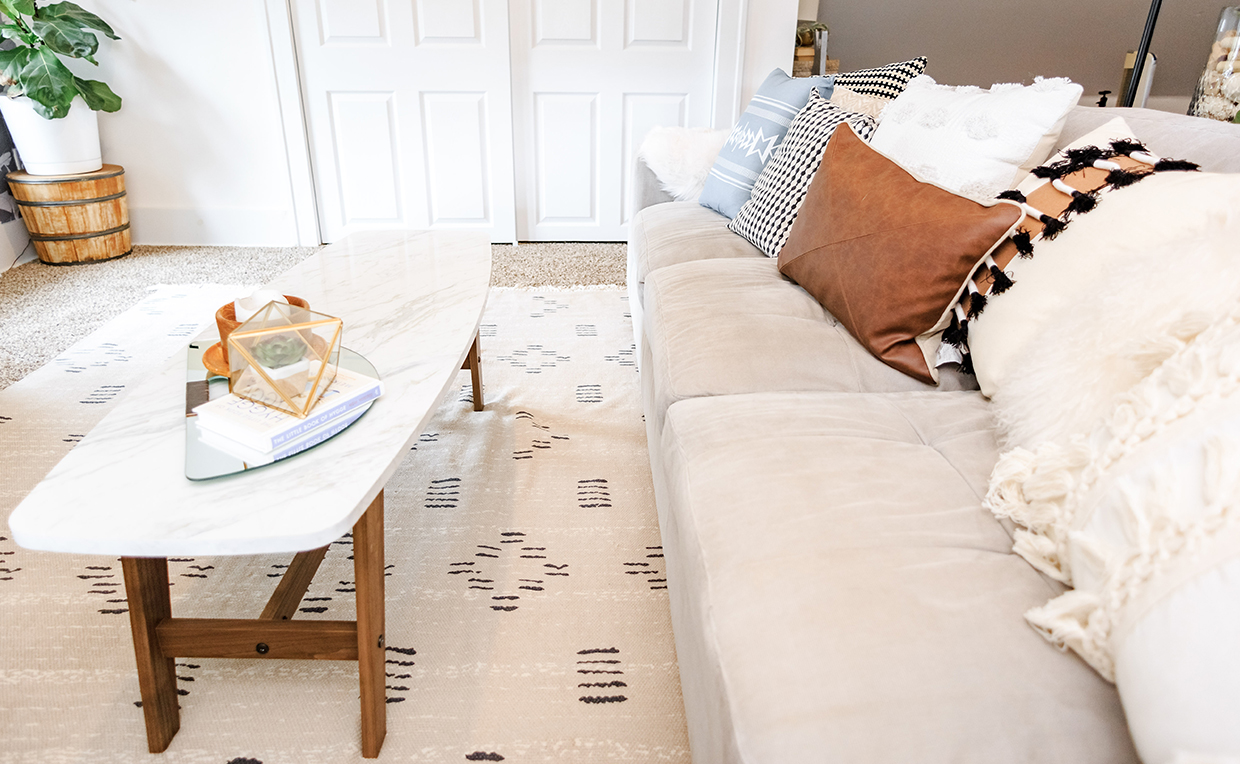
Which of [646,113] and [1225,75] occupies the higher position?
[1225,75]

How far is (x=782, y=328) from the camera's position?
4.57ft

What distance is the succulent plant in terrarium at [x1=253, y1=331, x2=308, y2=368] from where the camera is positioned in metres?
0.98

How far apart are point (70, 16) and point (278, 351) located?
2847mm

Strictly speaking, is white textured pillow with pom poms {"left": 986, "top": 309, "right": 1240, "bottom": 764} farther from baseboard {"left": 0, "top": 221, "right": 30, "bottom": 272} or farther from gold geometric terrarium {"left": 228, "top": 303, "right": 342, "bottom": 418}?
baseboard {"left": 0, "top": 221, "right": 30, "bottom": 272}

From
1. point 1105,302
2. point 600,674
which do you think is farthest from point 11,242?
point 1105,302

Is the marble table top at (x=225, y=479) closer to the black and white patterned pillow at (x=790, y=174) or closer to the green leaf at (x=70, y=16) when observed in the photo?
the black and white patterned pillow at (x=790, y=174)

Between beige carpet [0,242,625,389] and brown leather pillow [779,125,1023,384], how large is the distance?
1.68 m

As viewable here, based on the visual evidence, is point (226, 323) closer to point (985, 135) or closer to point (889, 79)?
point (985, 135)

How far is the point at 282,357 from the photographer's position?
3.24ft

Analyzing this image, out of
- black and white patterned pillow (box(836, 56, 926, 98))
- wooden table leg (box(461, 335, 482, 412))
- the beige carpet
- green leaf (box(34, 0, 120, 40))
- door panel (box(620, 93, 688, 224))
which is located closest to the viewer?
wooden table leg (box(461, 335, 482, 412))

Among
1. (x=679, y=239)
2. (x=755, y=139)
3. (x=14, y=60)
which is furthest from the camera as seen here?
(x=14, y=60)

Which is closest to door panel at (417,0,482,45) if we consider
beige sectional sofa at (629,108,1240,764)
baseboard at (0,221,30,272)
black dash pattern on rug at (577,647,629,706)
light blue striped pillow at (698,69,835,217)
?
light blue striped pillow at (698,69,835,217)

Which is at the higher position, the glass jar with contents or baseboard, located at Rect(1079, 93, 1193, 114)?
the glass jar with contents

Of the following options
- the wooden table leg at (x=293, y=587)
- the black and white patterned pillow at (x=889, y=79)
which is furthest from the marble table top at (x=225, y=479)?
the black and white patterned pillow at (x=889, y=79)
